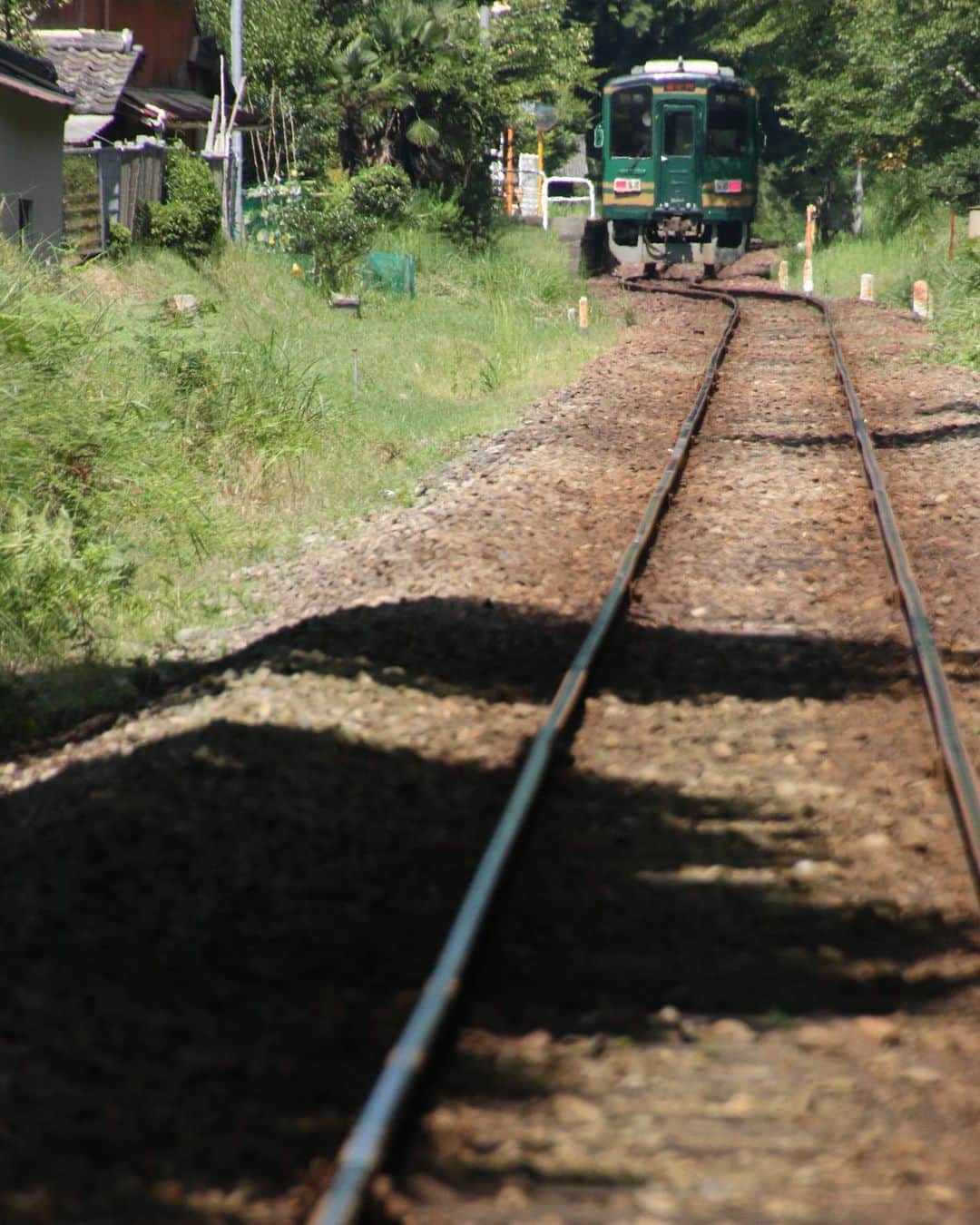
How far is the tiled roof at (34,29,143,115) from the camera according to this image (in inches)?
958

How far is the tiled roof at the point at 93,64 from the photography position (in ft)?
79.8

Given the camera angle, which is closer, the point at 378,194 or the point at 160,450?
the point at 160,450

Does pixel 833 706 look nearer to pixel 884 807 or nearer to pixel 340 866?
pixel 884 807

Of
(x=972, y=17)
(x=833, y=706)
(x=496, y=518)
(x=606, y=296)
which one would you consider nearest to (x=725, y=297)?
(x=606, y=296)

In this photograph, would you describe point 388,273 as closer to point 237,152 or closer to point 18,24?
point 237,152

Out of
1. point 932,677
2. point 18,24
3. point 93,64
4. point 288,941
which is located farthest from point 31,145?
point 288,941

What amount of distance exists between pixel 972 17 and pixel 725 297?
18.9 ft

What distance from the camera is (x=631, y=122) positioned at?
1167 inches

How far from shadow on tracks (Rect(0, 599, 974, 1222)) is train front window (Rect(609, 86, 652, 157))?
84.2 ft

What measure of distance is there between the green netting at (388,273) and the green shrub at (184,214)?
2.49 m

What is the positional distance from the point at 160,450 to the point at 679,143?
67.0 feet

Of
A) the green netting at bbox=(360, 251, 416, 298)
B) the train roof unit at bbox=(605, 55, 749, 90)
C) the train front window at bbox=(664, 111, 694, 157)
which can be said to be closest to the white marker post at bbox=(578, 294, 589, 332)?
the green netting at bbox=(360, 251, 416, 298)

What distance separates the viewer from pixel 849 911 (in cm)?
445

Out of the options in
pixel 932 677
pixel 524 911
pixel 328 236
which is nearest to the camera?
pixel 524 911
